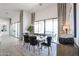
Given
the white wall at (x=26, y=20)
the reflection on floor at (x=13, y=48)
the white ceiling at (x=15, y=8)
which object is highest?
the white ceiling at (x=15, y=8)

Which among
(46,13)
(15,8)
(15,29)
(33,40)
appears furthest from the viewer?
(33,40)

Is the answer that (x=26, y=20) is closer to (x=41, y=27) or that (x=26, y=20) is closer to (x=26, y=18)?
(x=26, y=18)

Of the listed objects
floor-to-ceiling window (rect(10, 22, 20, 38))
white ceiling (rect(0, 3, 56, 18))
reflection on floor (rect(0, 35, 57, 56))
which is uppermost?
white ceiling (rect(0, 3, 56, 18))

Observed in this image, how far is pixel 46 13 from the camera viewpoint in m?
2.42

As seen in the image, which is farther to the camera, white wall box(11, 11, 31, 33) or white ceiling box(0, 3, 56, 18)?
white wall box(11, 11, 31, 33)


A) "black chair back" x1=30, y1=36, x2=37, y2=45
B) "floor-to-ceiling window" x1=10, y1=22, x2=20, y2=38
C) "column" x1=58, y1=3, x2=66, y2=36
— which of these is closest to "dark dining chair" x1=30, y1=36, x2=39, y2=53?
"black chair back" x1=30, y1=36, x2=37, y2=45

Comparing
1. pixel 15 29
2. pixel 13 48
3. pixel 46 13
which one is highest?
pixel 46 13

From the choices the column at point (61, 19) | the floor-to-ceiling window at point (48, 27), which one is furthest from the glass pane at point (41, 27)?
the column at point (61, 19)

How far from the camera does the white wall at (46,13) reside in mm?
2341

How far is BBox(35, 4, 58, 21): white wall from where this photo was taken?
234 centimetres

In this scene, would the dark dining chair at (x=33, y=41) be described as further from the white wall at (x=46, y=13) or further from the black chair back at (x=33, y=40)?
the white wall at (x=46, y=13)

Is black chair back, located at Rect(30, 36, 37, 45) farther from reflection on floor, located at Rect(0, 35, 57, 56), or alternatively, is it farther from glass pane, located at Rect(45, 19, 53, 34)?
glass pane, located at Rect(45, 19, 53, 34)

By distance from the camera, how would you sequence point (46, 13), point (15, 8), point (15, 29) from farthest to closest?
point (15, 29), point (46, 13), point (15, 8)

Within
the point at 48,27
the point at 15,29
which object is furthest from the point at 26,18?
the point at 48,27
